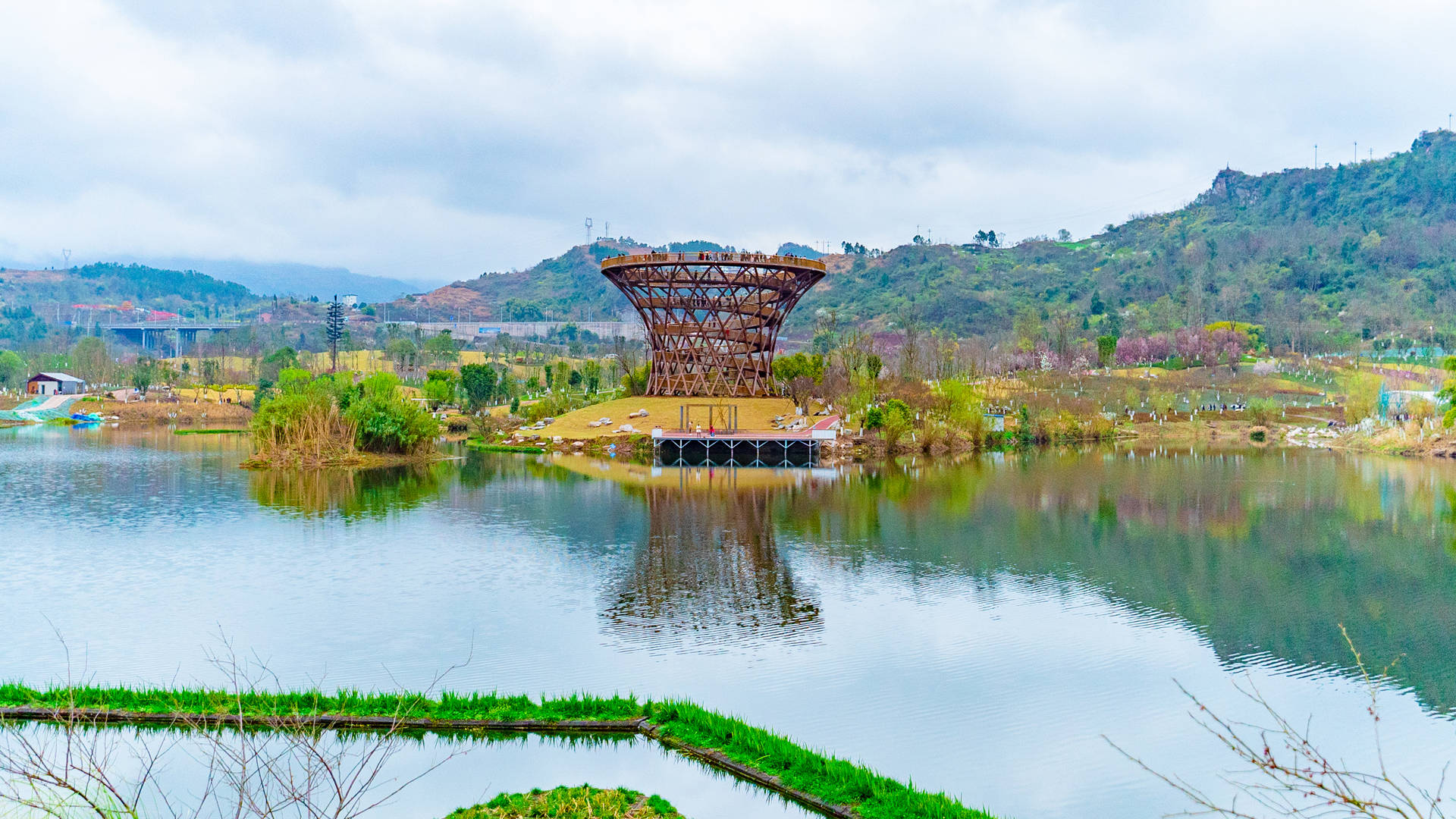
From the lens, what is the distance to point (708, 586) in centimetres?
1731

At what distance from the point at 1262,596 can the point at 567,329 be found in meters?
136

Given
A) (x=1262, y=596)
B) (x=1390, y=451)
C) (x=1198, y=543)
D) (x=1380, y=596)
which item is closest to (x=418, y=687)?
(x=1262, y=596)

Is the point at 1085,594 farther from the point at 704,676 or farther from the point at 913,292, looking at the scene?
the point at 913,292

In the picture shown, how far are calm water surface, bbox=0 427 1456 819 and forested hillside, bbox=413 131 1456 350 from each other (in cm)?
7245

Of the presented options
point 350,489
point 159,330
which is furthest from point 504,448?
point 159,330

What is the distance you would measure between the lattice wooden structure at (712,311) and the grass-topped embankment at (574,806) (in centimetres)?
4767

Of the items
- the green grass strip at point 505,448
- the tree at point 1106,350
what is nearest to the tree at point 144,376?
the green grass strip at point 505,448

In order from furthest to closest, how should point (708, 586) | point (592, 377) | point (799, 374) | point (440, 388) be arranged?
point (440, 388) → point (592, 377) → point (799, 374) → point (708, 586)

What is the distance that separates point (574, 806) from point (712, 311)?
4921 cm

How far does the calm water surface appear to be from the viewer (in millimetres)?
10297

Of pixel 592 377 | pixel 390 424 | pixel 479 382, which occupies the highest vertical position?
pixel 592 377

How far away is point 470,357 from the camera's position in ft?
374

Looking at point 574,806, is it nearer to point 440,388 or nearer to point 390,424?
point 390,424

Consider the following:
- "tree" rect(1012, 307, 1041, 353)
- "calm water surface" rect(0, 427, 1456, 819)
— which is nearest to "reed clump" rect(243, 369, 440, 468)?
"calm water surface" rect(0, 427, 1456, 819)
